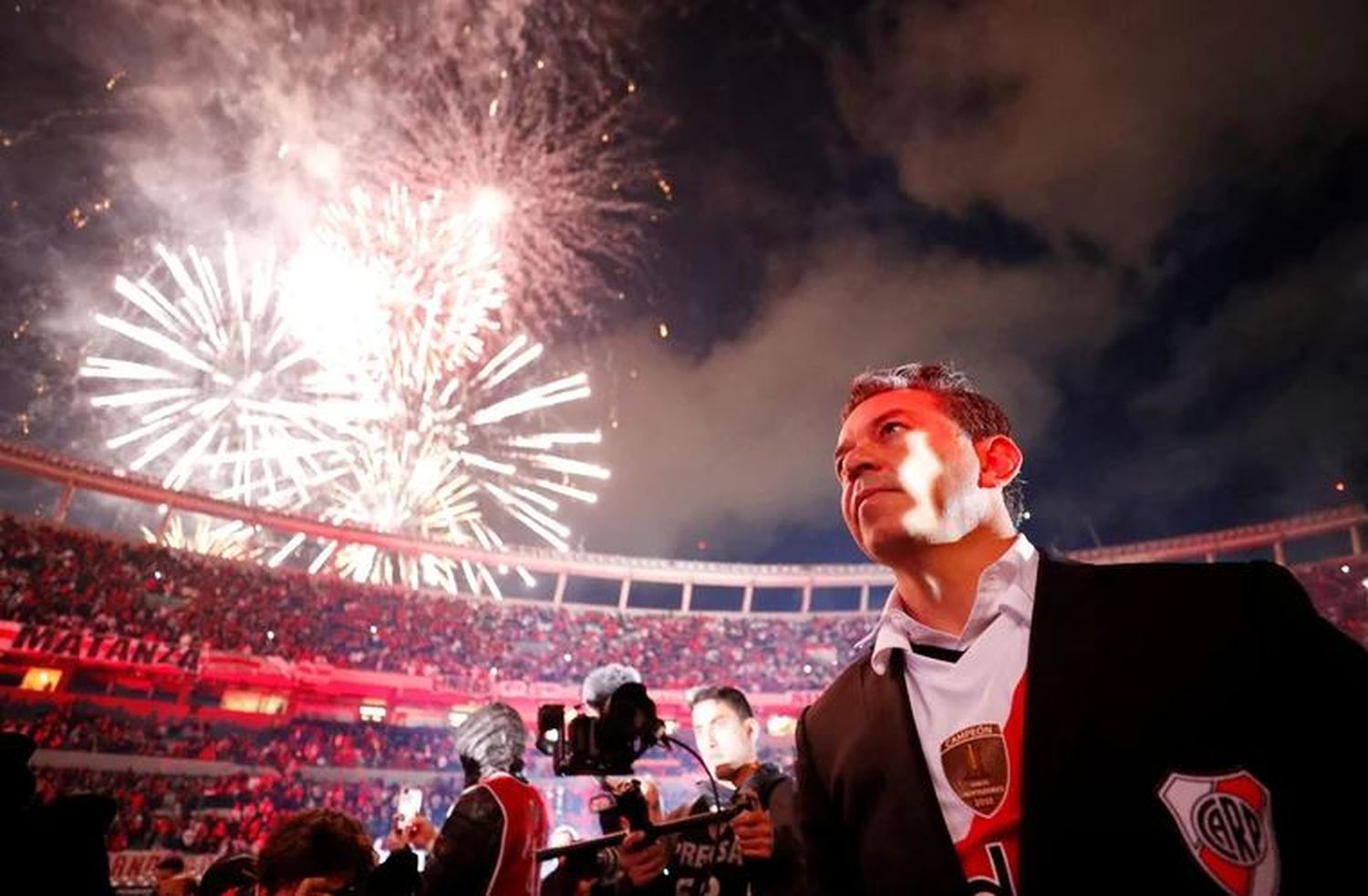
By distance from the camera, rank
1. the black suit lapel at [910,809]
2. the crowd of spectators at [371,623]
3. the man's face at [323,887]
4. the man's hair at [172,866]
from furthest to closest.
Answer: the crowd of spectators at [371,623]
the man's hair at [172,866]
the man's face at [323,887]
the black suit lapel at [910,809]

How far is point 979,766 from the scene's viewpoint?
5.75 feet

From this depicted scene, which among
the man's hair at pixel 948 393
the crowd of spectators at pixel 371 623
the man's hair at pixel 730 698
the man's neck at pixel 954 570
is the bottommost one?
the man's hair at pixel 730 698

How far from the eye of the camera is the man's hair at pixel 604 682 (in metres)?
3.19

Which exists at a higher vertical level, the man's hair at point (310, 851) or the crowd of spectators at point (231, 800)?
the man's hair at point (310, 851)

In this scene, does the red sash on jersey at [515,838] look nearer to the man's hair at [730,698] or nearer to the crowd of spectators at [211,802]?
the man's hair at [730,698]

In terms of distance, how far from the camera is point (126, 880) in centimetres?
1459

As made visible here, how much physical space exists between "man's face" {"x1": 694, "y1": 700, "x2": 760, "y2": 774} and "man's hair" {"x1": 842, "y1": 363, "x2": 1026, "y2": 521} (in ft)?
9.12

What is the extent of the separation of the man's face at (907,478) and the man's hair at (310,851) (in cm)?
240

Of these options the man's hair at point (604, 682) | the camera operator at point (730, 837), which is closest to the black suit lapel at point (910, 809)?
the camera operator at point (730, 837)

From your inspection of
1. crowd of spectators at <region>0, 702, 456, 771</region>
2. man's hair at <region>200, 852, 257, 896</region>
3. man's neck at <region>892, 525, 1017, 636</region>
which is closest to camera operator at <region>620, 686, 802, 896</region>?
man's neck at <region>892, 525, 1017, 636</region>

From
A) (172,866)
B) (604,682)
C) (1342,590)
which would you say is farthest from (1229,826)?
(1342,590)

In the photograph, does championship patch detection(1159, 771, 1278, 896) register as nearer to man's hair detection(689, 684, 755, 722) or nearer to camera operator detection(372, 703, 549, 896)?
camera operator detection(372, 703, 549, 896)

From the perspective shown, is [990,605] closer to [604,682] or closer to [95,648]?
[604,682]

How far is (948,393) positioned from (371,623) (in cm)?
3557
